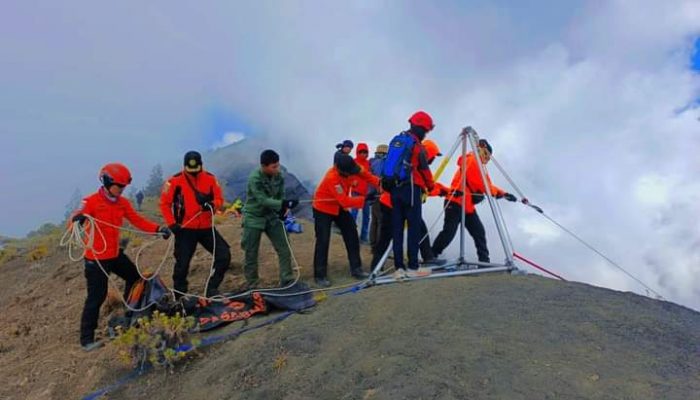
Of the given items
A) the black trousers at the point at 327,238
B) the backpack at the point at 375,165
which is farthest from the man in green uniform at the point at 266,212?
the backpack at the point at 375,165

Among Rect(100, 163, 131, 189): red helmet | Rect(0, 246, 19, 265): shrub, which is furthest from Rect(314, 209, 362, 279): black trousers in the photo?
Rect(0, 246, 19, 265): shrub

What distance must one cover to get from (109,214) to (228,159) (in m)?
60.1

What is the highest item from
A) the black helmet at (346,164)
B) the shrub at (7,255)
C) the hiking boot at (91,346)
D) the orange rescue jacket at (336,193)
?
the black helmet at (346,164)

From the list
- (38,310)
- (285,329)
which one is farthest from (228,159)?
(285,329)

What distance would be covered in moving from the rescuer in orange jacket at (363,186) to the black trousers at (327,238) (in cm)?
38

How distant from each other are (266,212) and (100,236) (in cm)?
219

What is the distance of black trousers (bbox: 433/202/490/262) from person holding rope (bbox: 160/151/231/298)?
12.2ft

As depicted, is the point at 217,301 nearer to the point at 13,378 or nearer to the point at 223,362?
the point at 223,362

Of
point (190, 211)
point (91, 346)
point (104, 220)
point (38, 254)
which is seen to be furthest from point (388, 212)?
point (38, 254)

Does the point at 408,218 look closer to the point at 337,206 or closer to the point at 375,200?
the point at 337,206

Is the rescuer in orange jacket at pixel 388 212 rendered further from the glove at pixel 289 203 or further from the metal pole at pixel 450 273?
the glove at pixel 289 203

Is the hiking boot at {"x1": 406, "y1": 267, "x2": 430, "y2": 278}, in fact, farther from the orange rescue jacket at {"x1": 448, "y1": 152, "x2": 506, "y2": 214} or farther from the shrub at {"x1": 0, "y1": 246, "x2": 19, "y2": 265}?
the shrub at {"x1": 0, "y1": 246, "x2": 19, "y2": 265}

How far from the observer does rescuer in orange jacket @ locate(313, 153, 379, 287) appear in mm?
7293

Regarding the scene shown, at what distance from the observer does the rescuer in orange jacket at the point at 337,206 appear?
23.9 feet
